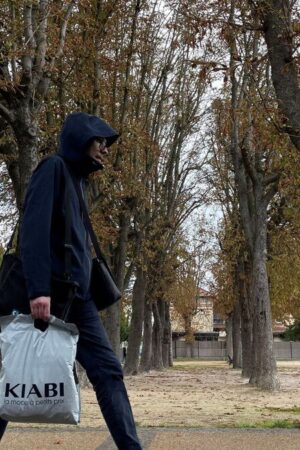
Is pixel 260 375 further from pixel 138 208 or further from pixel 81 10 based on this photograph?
pixel 81 10

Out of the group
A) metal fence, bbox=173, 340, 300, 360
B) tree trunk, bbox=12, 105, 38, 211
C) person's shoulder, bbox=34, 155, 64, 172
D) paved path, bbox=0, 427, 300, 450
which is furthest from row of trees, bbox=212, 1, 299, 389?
metal fence, bbox=173, 340, 300, 360

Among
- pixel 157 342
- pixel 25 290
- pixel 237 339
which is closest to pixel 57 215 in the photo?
pixel 25 290

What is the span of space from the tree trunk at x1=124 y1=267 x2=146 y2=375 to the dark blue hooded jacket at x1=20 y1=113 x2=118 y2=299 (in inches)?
1022

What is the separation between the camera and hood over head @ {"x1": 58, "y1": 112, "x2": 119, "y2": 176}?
4633mm

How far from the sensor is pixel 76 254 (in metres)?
4.49

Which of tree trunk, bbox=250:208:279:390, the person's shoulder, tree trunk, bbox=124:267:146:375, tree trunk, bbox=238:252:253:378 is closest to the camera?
the person's shoulder

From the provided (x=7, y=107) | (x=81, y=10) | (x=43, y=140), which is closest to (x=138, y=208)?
(x=43, y=140)

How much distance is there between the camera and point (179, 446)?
6.56 m

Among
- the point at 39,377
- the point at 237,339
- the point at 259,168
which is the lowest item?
the point at 39,377

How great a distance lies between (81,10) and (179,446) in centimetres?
984

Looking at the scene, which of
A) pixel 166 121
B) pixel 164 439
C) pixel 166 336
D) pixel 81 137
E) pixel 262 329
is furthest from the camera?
pixel 166 336

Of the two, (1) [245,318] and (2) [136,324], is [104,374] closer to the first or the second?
(1) [245,318]

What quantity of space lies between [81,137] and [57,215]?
19.5 inches

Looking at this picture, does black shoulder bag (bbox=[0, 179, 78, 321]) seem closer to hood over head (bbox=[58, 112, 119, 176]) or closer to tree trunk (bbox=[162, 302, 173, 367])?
hood over head (bbox=[58, 112, 119, 176])
